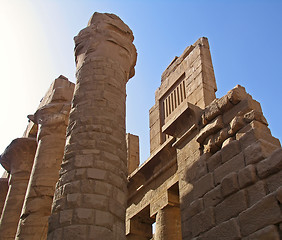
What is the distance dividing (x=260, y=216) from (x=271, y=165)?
2.08 ft

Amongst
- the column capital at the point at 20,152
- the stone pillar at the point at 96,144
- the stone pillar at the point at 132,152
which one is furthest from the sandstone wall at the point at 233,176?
the column capital at the point at 20,152

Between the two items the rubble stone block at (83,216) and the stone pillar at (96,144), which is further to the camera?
the stone pillar at (96,144)

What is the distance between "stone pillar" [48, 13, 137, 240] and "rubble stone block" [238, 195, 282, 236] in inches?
70.7

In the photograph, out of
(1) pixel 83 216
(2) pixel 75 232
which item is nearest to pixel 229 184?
(1) pixel 83 216

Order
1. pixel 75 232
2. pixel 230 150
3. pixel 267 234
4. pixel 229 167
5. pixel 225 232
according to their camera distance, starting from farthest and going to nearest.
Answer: pixel 230 150
pixel 229 167
pixel 75 232
pixel 225 232
pixel 267 234

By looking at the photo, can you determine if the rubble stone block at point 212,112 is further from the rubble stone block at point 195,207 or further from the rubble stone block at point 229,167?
the rubble stone block at point 195,207

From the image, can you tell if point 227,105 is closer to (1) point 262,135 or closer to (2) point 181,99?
(1) point 262,135

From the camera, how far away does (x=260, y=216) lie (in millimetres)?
4711

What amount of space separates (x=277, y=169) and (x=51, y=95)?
8424mm

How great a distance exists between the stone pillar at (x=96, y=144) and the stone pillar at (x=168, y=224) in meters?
→ 2.14

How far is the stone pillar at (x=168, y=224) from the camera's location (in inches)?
315

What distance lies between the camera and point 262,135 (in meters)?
5.51

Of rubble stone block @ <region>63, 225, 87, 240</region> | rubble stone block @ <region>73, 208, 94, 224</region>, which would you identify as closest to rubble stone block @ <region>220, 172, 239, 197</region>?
rubble stone block @ <region>73, 208, 94, 224</region>

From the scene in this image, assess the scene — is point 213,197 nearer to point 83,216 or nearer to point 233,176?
point 233,176
